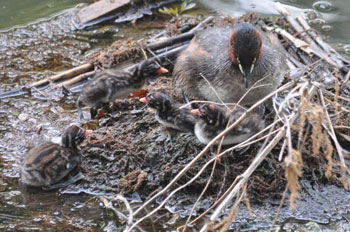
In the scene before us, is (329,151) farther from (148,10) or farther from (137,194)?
(148,10)

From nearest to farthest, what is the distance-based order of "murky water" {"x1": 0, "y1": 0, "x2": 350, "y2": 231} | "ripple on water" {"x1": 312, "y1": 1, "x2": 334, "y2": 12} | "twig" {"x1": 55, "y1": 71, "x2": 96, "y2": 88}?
"murky water" {"x1": 0, "y1": 0, "x2": 350, "y2": 231}, "twig" {"x1": 55, "y1": 71, "x2": 96, "y2": 88}, "ripple on water" {"x1": 312, "y1": 1, "x2": 334, "y2": 12}

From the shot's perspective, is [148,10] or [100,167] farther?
[148,10]

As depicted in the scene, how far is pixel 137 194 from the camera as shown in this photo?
4516 millimetres

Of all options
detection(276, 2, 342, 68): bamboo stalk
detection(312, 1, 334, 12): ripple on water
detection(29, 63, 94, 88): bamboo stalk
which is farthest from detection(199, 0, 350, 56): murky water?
detection(29, 63, 94, 88): bamboo stalk

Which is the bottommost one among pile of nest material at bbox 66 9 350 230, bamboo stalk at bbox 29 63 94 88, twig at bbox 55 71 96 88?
pile of nest material at bbox 66 9 350 230

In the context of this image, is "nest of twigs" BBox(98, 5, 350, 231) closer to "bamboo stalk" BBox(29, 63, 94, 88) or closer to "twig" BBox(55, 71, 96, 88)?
"twig" BBox(55, 71, 96, 88)

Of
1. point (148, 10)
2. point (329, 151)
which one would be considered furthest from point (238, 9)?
point (329, 151)

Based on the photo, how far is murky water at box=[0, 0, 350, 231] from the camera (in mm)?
4094

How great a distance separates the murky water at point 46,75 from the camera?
13.4ft

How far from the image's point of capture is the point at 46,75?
6699mm

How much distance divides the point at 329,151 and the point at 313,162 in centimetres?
205

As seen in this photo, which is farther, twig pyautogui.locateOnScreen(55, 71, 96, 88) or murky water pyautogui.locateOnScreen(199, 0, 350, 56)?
murky water pyautogui.locateOnScreen(199, 0, 350, 56)

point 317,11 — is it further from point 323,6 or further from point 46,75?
point 46,75

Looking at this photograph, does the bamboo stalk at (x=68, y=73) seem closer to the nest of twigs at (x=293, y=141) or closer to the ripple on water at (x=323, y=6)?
the nest of twigs at (x=293, y=141)
